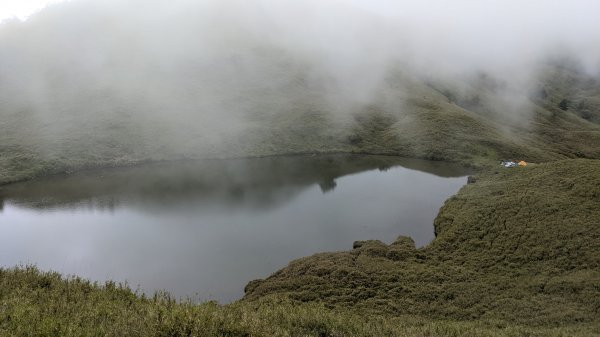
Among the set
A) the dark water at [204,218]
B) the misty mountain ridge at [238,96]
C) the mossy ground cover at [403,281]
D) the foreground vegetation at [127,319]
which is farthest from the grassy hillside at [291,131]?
the foreground vegetation at [127,319]

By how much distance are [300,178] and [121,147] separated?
142ft

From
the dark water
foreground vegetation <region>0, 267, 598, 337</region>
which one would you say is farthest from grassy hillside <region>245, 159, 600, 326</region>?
foreground vegetation <region>0, 267, 598, 337</region>

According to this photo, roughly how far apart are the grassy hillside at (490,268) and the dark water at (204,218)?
5.73 m

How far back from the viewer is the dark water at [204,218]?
3872 centimetres

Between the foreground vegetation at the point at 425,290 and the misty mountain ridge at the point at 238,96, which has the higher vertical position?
the misty mountain ridge at the point at 238,96

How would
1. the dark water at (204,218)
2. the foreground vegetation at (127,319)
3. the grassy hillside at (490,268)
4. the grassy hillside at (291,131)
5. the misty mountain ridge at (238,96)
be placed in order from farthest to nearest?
the misty mountain ridge at (238,96) < the grassy hillside at (291,131) < the dark water at (204,218) < the grassy hillside at (490,268) < the foreground vegetation at (127,319)

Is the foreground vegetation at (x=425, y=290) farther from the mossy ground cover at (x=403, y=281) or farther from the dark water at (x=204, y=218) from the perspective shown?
the dark water at (x=204, y=218)

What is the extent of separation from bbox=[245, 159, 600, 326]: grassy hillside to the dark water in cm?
573

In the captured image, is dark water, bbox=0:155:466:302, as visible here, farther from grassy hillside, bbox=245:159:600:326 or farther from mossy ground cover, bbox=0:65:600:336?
grassy hillside, bbox=245:159:600:326

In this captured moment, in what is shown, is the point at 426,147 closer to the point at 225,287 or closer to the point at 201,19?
the point at 225,287

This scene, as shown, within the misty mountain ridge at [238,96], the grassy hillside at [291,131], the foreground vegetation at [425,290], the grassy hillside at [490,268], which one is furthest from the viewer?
the misty mountain ridge at [238,96]

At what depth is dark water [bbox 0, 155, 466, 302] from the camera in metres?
38.7

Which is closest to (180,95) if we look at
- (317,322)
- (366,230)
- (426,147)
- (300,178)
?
(300,178)

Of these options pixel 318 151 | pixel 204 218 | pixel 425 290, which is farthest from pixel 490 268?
pixel 318 151
